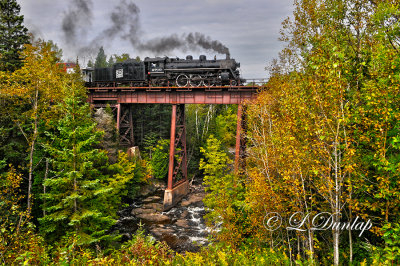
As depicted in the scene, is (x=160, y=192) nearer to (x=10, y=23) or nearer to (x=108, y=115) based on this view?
(x=108, y=115)

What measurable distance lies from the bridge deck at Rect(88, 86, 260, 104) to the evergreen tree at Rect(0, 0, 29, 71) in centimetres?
718

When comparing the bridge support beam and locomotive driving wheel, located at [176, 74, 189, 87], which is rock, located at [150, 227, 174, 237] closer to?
the bridge support beam

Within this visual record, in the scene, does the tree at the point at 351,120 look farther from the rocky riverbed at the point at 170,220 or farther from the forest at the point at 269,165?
the rocky riverbed at the point at 170,220

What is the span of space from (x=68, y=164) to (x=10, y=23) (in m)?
18.4

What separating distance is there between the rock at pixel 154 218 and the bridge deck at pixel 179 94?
415 inches

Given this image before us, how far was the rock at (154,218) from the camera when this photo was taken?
19.2 metres

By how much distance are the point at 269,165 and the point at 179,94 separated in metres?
14.1

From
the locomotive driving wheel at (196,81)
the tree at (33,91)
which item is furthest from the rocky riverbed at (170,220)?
the locomotive driving wheel at (196,81)

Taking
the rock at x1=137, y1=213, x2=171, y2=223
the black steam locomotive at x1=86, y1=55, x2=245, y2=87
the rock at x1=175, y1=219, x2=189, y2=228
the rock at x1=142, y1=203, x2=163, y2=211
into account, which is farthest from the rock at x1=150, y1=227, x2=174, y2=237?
the black steam locomotive at x1=86, y1=55, x2=245, y2=87

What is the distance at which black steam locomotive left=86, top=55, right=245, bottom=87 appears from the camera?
70.9 ft

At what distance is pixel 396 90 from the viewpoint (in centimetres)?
476

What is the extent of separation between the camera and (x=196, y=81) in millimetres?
22812

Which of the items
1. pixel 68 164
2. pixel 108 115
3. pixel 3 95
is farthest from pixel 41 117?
pixel 108 115

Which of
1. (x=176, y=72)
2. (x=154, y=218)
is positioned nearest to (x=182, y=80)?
(x=176, y=72)
